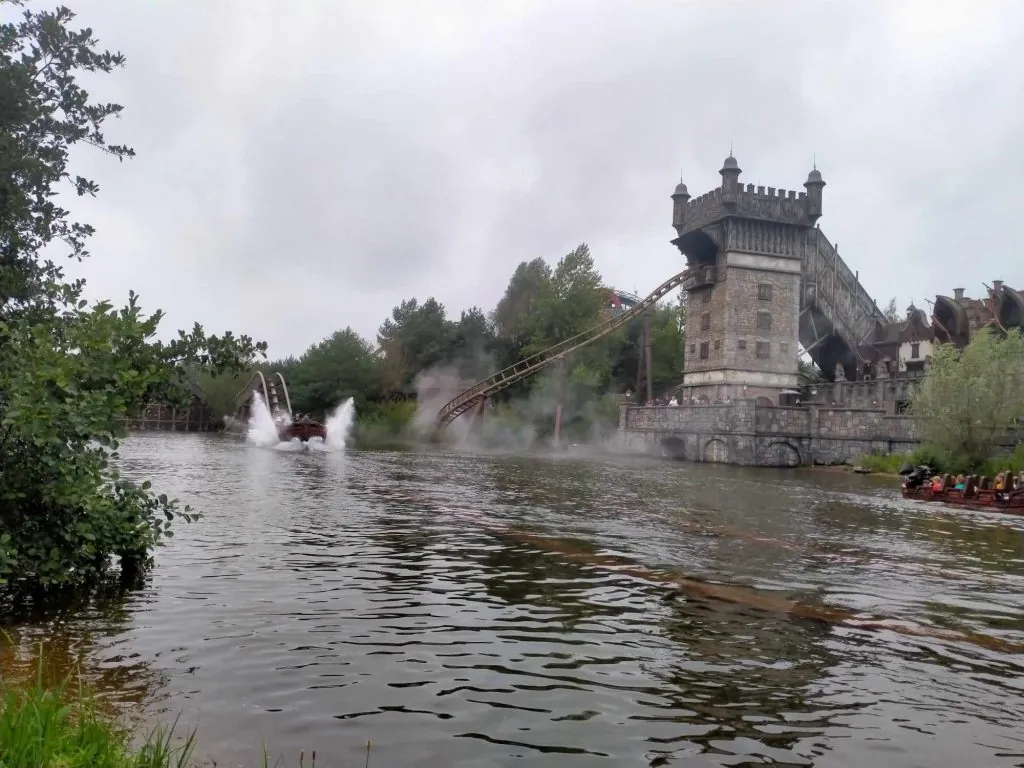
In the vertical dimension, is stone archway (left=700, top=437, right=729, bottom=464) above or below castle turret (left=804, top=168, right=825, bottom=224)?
below

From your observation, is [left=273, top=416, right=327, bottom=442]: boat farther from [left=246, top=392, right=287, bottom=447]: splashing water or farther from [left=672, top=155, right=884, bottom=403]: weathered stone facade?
[left=672, top=155, right=884, bottom=403]: weathered stone facade

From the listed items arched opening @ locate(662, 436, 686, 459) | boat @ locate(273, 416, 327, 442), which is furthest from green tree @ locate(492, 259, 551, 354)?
boat @ locate(273, 416, 327, 442)

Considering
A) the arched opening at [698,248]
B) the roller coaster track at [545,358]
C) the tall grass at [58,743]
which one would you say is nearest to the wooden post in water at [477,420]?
the roller coaster track at [545,358]

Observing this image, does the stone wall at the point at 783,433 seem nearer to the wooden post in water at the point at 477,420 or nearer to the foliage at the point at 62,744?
the wooden post in water at the point at 477,420

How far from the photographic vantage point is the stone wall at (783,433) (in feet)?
171

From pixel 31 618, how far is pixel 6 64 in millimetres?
7085

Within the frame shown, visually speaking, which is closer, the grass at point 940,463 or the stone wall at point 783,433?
the grass at point 940,463

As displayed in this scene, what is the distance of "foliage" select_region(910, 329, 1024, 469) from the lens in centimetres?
3947

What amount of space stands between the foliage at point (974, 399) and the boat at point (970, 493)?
6620 millimetres

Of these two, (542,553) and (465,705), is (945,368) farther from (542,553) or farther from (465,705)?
(465,705)

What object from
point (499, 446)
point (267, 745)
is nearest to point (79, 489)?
point (267, 745)

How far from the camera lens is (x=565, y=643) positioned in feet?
32.2

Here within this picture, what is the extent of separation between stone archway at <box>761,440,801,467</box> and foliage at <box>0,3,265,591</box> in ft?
166

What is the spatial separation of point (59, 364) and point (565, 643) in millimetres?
6465
